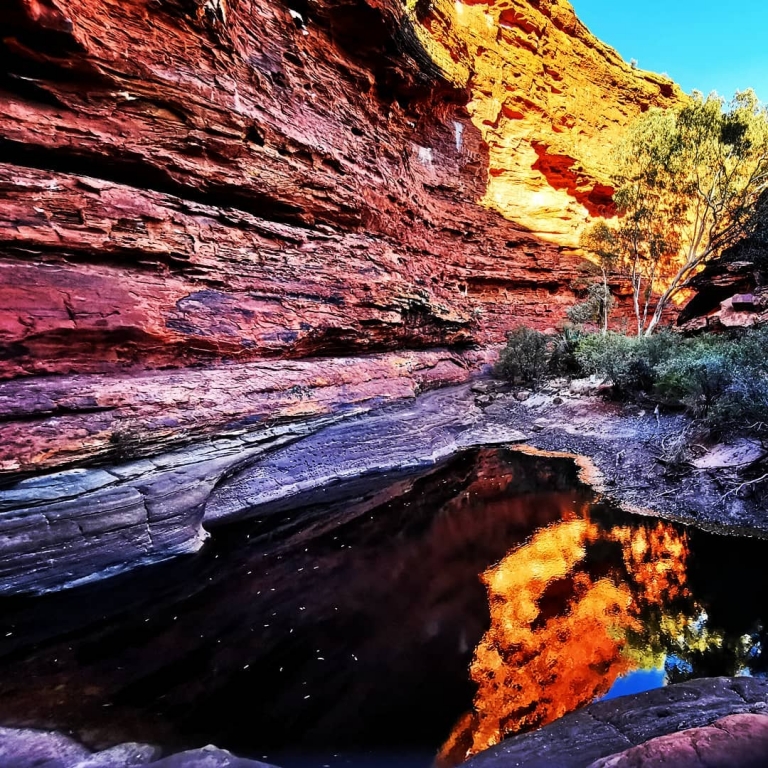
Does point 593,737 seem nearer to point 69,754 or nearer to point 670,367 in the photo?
point 69,754

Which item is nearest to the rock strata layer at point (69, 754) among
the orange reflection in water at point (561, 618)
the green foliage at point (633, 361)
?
the orange reflection in water at point (561, 618)

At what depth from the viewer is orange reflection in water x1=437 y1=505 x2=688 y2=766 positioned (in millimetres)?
3551

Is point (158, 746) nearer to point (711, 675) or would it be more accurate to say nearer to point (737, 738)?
point (737, 738)

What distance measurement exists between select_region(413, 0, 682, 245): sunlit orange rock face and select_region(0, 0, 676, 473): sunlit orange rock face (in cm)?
335

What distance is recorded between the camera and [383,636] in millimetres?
4645

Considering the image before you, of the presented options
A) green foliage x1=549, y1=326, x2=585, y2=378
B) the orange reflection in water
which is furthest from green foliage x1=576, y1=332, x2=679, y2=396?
the orange reflection in water

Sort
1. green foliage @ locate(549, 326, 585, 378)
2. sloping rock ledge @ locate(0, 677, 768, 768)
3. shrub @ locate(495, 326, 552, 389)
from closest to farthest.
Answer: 1. sloping rock ledge @ locate(0, 677, 768, 768)
2. shrub @ locate(495, 326, 552, 389)
3. green foliage @ locate(549, 326, 585, 378)

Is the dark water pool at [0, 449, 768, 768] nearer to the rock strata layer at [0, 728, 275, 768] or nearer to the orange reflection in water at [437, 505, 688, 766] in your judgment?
the orange reflection in water at [437, 505, 688, 766]

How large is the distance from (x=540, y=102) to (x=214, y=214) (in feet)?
76.9

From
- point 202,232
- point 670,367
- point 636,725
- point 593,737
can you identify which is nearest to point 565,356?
point 670,367

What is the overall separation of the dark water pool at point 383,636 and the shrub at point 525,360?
10119mm

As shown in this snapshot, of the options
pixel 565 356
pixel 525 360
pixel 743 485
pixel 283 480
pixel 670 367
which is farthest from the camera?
pixel 565 356

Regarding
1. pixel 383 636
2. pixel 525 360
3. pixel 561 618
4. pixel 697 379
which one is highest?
pixel 525 360

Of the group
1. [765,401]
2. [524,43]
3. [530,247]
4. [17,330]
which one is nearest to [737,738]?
[765,401]
